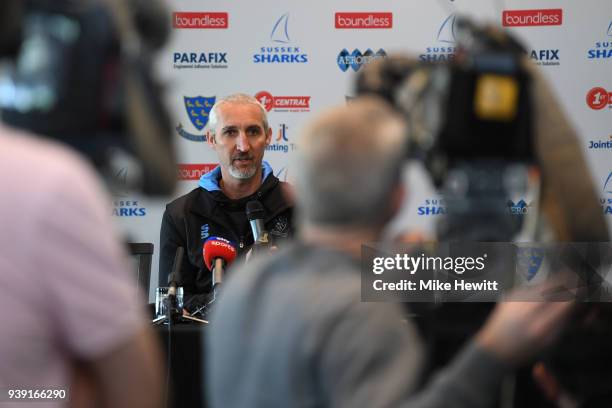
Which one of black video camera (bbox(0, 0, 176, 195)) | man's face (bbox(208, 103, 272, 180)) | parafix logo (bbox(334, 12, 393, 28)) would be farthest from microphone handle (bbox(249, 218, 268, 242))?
parafix logo (bbox(334, 12, 393, 28))

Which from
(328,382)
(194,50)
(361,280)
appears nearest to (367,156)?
(361,280)

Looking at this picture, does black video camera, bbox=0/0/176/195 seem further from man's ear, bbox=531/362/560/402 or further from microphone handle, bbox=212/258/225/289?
microphone handle, bbox=212/258/225/289

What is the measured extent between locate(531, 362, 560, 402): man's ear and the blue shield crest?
13.7 feet

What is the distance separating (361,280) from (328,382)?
16 centimetres

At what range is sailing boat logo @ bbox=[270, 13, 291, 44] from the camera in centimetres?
532

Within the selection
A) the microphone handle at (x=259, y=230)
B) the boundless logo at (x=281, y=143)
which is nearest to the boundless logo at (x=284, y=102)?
the boundless logo at (x=281, y=143)

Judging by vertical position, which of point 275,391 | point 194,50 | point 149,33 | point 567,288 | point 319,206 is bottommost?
point 275,391

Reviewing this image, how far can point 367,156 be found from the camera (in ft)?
3.78

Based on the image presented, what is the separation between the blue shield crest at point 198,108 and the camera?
534cm

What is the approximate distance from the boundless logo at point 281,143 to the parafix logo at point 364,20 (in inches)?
27.3

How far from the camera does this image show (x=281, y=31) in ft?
17.5

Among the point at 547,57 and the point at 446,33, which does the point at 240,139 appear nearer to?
the point at 446,33

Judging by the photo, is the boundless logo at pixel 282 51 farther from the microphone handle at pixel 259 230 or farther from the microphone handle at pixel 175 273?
the microphone handle at pixel 259 230

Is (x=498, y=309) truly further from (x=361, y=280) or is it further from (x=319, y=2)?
(x=319, y=2)
